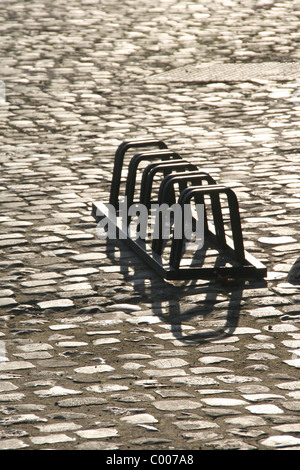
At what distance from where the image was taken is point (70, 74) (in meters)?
16.2

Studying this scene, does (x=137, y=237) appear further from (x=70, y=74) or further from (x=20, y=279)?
(x=70, y=74)

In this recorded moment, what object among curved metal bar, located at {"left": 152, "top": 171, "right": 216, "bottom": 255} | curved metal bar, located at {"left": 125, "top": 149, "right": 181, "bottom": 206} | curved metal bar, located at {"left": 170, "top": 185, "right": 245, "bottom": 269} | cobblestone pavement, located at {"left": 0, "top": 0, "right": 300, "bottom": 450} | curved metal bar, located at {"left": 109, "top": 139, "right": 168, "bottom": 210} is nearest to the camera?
cobblestone pavement, located at {"left": 0, "top": 0, "right": 300, "bottom": 450}

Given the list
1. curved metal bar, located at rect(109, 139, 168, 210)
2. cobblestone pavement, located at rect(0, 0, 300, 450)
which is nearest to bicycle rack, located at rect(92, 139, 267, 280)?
curved metal bar, located at rect(109, 139, 168, 210)

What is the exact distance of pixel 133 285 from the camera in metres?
7.70

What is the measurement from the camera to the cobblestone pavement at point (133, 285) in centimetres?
546

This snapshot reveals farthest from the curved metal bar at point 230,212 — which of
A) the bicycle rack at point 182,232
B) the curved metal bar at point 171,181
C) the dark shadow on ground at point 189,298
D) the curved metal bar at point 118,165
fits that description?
the curved metal bar at point 118,165

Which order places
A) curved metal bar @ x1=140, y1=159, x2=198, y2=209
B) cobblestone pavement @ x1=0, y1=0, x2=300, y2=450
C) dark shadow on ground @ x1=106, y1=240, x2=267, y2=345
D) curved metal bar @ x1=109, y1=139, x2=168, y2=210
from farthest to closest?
curved metal bar @ x1=109, y1=139, x2=168, y2=210 → curved metal bar @ x1=140, y1=159, x2=198, y2=209 → dark shadow on ground @ x1=106, y1=240, x2=267, y2=345 → cobblestone pavement @ x1=0, y1=0, x2=300, y2=450

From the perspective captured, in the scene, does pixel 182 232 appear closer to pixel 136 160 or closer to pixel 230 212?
pixel 230 212

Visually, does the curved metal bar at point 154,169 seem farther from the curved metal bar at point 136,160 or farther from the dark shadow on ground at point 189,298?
the dark shadow on ground at point 189,298

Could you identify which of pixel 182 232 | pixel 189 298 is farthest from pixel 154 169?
pixel 189 298

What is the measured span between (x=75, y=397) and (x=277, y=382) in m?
1.29

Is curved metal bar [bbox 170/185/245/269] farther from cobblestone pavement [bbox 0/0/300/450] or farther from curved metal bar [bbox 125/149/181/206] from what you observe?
curved metal bar [bbox 125/149/181/206]

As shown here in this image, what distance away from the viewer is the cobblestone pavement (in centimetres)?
546

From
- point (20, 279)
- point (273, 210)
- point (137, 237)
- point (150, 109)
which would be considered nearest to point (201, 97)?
point (150, 109)
